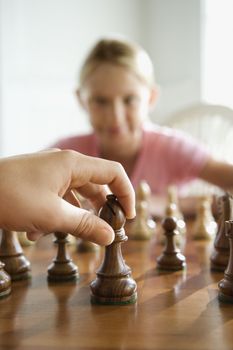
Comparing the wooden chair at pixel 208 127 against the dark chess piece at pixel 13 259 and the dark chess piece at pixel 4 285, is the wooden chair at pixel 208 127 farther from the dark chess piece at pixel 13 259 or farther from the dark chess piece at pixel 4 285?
the dark chess piece at pixel 4 285

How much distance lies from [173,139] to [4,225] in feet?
4.82

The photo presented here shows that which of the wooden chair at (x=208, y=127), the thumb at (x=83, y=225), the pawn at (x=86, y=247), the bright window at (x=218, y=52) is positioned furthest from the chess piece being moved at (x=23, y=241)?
the bright window at (x=218, y=52)

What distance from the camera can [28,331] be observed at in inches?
21.5

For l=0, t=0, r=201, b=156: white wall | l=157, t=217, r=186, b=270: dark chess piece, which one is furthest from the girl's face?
l=0, t=0, r=201, b=156: white wall

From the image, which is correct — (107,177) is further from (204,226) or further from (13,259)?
(204,226)

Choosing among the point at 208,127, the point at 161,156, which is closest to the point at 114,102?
the point at 161,156

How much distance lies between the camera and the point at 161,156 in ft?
6.68

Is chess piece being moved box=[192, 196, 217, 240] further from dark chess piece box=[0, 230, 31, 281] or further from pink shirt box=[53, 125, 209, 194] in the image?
pink shirt box=[53, 125, 209, 194]

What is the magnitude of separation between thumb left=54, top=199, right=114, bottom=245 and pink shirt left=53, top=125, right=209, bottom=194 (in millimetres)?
1335

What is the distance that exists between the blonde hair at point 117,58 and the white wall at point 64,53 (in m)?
1.26

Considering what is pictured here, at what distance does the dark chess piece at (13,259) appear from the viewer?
786 mm

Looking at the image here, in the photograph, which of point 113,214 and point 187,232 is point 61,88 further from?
point 113,214

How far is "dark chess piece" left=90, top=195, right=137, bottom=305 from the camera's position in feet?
2.10

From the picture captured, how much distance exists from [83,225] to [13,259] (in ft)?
0.80
